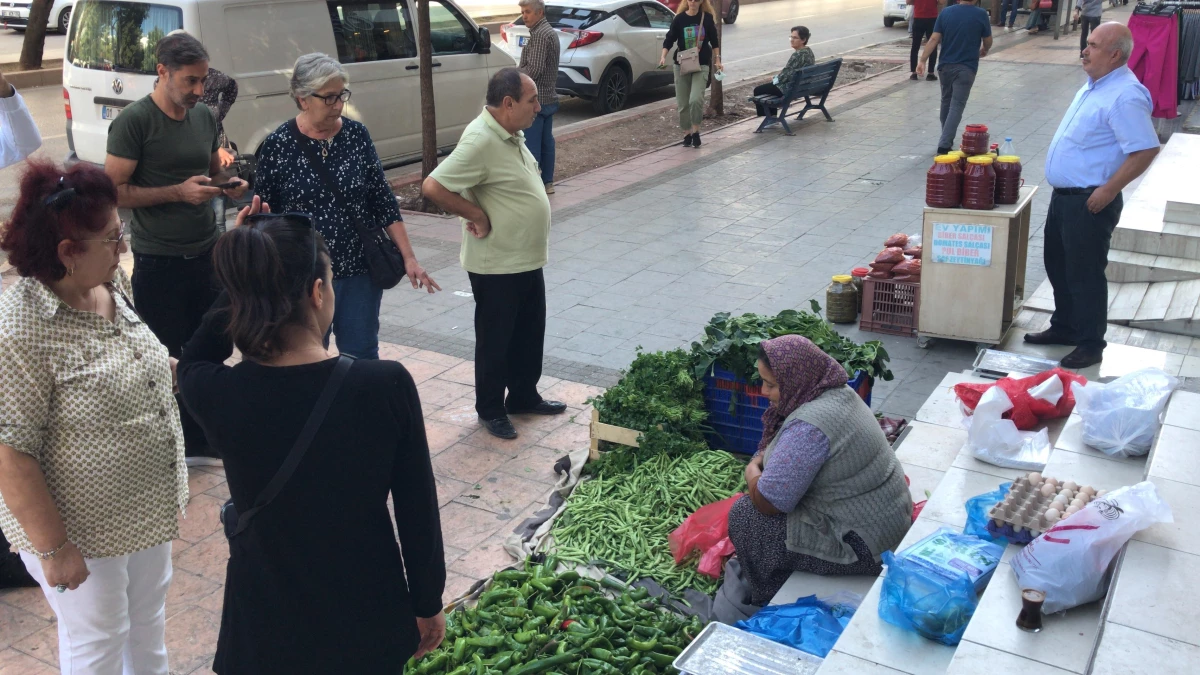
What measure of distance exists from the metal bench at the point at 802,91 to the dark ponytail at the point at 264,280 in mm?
11688

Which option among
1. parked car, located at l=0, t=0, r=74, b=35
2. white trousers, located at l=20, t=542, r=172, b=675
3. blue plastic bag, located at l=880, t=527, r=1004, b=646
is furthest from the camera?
parked car, located at l=0, t=0, r=74, b=35

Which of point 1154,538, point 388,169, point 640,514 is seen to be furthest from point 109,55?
point 1154,538

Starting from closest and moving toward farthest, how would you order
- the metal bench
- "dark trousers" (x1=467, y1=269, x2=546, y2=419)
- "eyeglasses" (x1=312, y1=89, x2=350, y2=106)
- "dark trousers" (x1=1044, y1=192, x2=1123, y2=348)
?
"eyeglasses" (x1=312, y1=89, x2=350, y2=106) → "dark trousers" (x1=467, y1=269, x2=546, y2=419) → "dark trousers" (x1=1044, y1=192, x2=1123, y2=348) → the metal bench

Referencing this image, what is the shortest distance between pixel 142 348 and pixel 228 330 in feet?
3.12

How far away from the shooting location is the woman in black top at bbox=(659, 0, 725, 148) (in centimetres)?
1266

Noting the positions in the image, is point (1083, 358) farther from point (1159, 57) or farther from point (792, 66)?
point (792, 66)

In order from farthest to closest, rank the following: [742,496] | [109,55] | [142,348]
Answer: [109,55], [742,496], [142,348]

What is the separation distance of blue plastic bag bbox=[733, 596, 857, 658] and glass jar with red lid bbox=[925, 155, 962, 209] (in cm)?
360

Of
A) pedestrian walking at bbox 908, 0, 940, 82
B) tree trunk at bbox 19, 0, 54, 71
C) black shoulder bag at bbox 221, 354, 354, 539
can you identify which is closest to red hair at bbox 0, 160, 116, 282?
black shoulder bag at bbox 221, 354, 354, 539

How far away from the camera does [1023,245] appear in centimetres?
732

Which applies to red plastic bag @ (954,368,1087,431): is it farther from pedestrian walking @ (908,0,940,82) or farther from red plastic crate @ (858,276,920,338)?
pedestrian walking @ (908,0,940,82)

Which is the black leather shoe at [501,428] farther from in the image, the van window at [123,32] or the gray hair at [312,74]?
the van window at [123,32]

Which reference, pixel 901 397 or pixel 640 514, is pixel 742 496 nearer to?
pixel 640 514

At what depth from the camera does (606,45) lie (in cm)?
1505
